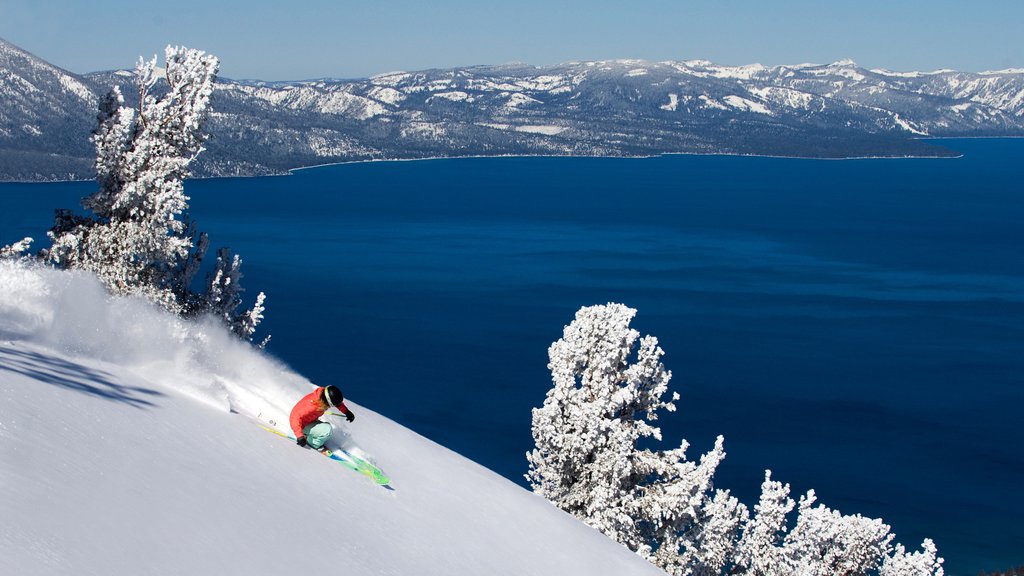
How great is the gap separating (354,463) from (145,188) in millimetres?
9988

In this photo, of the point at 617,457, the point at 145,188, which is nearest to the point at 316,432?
the point at 617,457

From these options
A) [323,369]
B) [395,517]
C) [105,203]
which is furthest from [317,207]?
[395,517]

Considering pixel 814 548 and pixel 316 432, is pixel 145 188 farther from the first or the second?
pixel 814 548

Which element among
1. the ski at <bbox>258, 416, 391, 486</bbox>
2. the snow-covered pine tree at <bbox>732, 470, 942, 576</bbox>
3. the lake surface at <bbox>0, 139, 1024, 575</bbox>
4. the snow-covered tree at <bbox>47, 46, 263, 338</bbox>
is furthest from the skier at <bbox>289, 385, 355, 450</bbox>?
the lake surface at <bbox>0, 139, 1024, 575</bbox>

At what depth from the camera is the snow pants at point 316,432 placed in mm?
12109

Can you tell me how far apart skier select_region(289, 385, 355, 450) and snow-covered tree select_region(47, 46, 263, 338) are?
8594 mm

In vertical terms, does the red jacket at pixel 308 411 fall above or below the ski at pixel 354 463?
above

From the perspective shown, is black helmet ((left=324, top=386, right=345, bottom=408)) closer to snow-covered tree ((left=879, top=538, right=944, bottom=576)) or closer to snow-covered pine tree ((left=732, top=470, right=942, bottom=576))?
snow-covered pine tree ((left=732, top=470, right=942, bottom=576))

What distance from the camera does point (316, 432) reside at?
39.8 ft

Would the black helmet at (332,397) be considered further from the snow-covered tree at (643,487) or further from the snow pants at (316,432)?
the snow-covered tree at (643,487)

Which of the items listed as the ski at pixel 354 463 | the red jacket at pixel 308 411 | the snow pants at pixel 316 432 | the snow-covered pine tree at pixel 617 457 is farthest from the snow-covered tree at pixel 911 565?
the red jacket at pixel 308 411

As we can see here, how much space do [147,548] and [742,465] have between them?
47598 millimetres

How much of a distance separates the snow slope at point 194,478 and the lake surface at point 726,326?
113 feet

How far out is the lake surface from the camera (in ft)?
173
